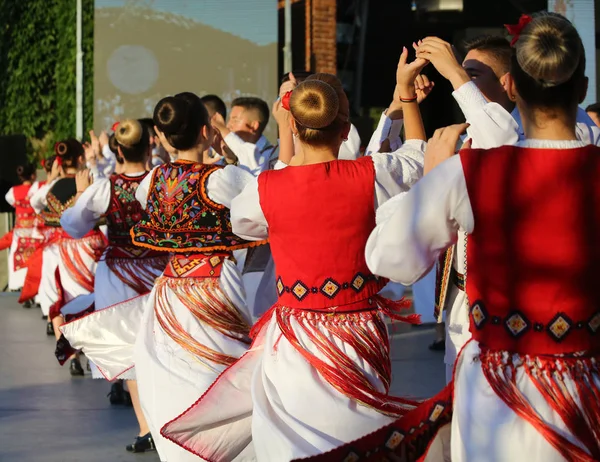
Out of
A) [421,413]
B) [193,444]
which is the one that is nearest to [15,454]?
[193,444]

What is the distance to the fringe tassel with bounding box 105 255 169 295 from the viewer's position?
5.84 meters

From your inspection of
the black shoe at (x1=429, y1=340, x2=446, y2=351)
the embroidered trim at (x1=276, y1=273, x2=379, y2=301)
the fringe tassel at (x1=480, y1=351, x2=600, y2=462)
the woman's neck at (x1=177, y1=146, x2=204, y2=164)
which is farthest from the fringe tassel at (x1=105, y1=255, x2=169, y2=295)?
the fringe tassel at (x1=480, y1=351, x2=600, y2=462)

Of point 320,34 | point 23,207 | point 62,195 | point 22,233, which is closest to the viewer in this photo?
point 62,195

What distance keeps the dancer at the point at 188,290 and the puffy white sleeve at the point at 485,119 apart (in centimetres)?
151

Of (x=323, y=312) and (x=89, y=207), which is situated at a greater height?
(x=89, y=207)

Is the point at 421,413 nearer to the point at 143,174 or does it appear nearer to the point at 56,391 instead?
the point at 143,174

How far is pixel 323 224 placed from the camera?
3449 millimetres

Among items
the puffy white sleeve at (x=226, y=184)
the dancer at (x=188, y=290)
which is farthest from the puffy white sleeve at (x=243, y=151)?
the puffy white sleeve at (x=226, y=184)

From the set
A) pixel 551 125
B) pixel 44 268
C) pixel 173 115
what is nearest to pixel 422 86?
pixel 551 125

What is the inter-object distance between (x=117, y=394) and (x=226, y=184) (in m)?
2.84

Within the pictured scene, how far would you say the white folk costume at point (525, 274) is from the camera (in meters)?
2.40

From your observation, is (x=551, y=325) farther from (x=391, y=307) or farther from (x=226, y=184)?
(x=226, y=184)

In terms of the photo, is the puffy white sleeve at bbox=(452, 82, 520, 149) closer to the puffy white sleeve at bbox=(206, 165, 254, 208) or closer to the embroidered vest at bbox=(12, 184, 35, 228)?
the puffy white sleeve at bbox=(206, 165, 254, 208)

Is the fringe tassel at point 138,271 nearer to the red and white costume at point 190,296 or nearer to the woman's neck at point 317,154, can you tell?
the red and white costume at point 190,296
